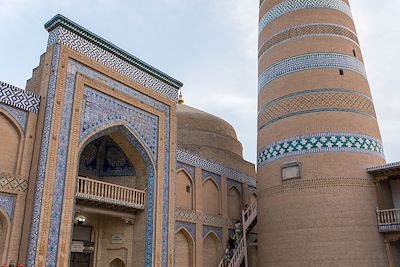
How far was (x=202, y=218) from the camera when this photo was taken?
11156 millimetres

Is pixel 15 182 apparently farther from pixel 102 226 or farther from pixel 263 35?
pixel 263 35

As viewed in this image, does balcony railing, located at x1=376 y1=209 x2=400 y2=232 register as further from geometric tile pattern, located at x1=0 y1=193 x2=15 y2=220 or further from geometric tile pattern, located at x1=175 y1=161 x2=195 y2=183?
geometric tile pattern, located at x1=0 y1=193 x2=15 y2=220

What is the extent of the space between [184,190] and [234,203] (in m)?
2.74

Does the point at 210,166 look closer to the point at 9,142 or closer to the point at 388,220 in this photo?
the point at 388,220

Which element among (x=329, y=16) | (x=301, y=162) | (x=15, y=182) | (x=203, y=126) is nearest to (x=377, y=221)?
(x=301, y=162)

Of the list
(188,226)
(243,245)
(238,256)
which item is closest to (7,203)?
(188,226)

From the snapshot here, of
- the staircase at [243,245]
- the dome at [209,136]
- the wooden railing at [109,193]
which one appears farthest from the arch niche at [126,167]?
the dome at [209,136]

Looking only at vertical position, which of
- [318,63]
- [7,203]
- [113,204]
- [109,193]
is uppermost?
[318,63]

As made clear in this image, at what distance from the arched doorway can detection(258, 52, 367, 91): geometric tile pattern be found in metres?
4.24

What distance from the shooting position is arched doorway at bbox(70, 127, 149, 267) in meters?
8.30

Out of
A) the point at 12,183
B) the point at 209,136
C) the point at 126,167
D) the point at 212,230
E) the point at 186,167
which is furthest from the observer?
the point at 209,136

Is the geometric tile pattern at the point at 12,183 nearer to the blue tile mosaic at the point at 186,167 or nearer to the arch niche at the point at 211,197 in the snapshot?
the blue tile mosaic at the point at 186,167

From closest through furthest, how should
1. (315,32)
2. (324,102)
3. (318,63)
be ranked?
(324,102) < (318,63) < (315,32)

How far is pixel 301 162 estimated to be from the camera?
9117 millimetres
